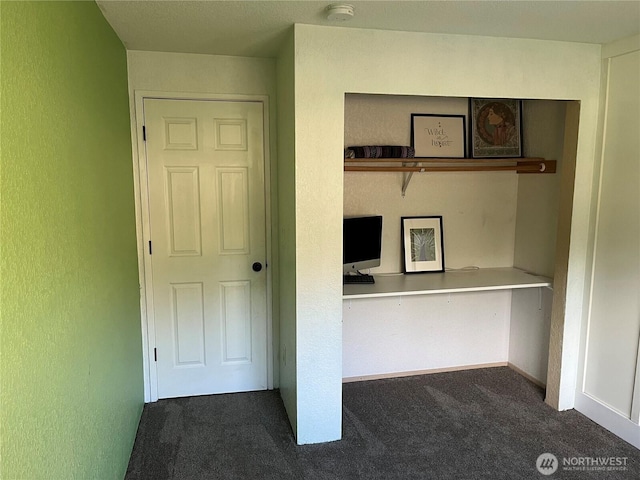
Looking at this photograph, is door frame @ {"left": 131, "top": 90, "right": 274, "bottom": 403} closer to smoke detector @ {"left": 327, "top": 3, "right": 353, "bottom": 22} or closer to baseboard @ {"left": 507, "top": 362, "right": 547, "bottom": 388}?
smoke detector @ {"left": 327, "top": 3, "right": 353, "bottom": 22}

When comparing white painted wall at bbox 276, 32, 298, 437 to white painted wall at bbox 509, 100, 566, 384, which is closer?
white painted wall at bbox 276, 32, 298, 437

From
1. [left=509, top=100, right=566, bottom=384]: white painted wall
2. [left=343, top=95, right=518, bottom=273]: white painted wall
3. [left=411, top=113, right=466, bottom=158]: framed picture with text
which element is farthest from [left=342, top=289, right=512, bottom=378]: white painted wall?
[left=411, top=113, right=466, bottom=158]: framed picture with text

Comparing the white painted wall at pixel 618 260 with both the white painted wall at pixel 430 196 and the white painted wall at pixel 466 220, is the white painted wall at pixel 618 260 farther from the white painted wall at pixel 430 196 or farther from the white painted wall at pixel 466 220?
the white painted wall at pixel 430 196

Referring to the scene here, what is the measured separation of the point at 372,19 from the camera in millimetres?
2238

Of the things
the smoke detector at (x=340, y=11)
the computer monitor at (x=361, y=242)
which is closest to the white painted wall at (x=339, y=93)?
the smoke detector at (x=340, y=11)

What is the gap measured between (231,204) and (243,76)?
82 centimetres

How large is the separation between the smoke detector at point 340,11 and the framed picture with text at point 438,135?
4.12 ft

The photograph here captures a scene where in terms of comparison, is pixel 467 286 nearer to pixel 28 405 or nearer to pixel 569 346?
pixel 569 346

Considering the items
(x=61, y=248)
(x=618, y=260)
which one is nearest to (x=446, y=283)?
(x=618, y=260)

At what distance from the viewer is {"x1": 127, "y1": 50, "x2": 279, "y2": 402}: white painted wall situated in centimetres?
284

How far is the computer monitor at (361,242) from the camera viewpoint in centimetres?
299

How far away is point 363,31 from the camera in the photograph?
2.38 m

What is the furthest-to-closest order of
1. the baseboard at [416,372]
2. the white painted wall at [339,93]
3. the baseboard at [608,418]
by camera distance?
1. the baseboard at [416,372]
2. the baseboard at [608,418]
3. the white painted wall at [339,93]

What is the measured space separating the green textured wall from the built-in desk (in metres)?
1.67
